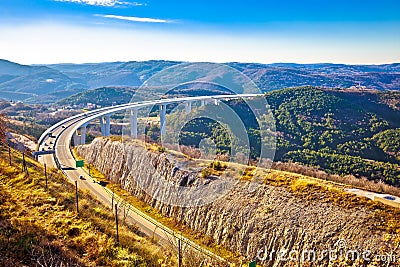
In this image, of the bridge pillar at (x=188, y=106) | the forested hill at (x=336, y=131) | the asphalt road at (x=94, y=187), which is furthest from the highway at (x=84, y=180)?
the forested hill at (x=336, y=131)

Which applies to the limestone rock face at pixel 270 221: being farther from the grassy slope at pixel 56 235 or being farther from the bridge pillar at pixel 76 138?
the bridge pillar at pixel 76 138

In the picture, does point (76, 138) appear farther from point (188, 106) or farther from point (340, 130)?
point (340, 130)

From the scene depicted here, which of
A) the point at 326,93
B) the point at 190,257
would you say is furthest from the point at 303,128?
the point at 190,257

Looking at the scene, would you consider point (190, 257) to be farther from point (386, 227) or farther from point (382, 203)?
point (382, 203)

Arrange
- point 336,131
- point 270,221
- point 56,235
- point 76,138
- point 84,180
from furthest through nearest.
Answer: point 76,138 < point 336,131 < point 84,180 < point 270,221 < point 56,235

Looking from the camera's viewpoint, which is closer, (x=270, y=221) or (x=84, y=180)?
(x=270, y=221)

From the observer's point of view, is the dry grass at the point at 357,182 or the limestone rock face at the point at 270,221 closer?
the limestone rock face at the point at 270,221

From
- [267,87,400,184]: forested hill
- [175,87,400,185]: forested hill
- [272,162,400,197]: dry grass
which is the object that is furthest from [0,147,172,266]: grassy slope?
[267,87,400,184]: forested hill

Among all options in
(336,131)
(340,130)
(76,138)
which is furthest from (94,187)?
(340,130)
